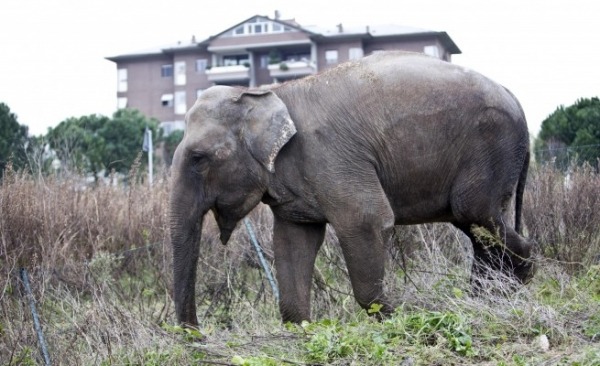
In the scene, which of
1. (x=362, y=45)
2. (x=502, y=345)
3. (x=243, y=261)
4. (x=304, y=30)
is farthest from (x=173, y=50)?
(x=502, y=345)

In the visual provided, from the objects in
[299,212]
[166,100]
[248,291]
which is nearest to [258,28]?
[166,100]

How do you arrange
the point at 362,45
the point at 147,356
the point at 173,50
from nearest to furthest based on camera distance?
1. the point at 147,356
2. the point at 362,45
3. the point at 173,50

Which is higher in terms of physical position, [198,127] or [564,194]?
[198,127]

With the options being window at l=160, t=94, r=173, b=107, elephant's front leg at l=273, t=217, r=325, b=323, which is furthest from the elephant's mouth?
window at l=160, t=94, r=173, b=107

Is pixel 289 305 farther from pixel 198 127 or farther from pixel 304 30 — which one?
pixel 304 30

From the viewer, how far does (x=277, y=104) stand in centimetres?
874

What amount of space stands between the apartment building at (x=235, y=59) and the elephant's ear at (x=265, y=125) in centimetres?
7107

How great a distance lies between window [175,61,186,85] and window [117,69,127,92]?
5391 millimetres

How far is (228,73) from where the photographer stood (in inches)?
3364

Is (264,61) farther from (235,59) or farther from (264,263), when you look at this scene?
(264,263)

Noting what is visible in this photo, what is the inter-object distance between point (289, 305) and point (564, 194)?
14.4 feet

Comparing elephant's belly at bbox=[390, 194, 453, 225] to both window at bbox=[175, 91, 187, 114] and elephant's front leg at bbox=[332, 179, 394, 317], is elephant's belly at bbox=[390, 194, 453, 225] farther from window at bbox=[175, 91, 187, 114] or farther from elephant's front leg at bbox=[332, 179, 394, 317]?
window at bbox=[175, 91, 187, 114]

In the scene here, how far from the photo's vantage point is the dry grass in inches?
288

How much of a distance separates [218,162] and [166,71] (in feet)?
277
